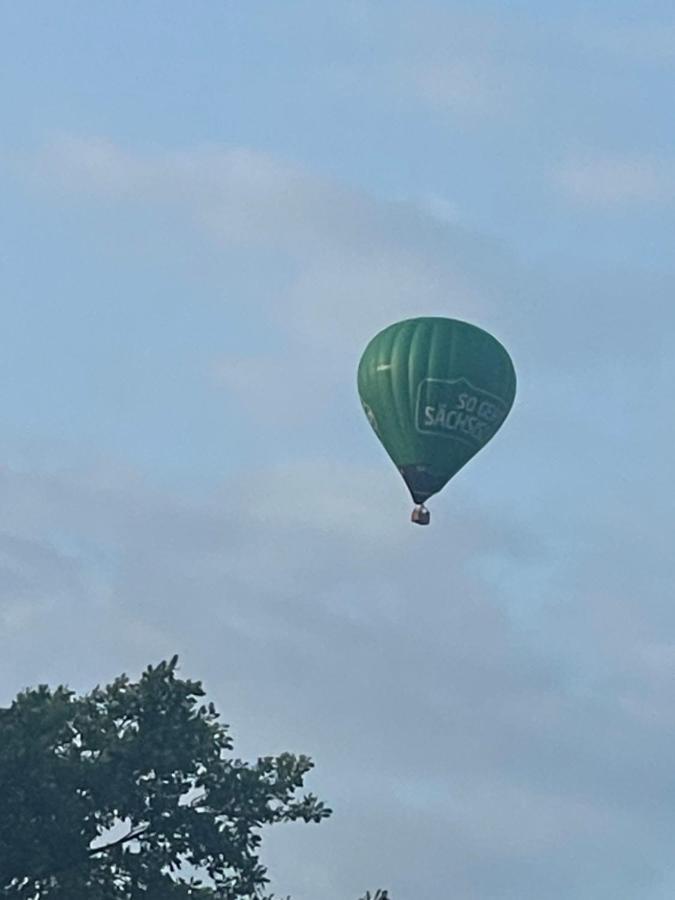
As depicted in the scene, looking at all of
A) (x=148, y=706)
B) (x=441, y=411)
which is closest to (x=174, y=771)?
(x=148, y=706)

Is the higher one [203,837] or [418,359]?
[418,359]

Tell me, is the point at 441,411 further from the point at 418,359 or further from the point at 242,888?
the point at 242,888

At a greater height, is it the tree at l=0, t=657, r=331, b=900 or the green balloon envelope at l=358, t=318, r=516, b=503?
the green balloon envelope at l=358, t=318, r=516, b=503

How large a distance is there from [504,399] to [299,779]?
51.8ft

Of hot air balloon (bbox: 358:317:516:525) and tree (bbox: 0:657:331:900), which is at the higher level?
hot air balloon (bbox: 358:317:516:525)

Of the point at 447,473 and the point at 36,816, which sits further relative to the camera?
the point at 447,473

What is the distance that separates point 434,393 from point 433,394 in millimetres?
35

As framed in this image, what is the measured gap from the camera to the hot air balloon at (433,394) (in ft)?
284

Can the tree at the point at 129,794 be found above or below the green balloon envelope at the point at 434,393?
below

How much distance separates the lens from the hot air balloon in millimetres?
86688

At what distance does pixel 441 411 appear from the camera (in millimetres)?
86688

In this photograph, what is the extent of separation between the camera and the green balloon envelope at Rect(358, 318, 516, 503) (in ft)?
284

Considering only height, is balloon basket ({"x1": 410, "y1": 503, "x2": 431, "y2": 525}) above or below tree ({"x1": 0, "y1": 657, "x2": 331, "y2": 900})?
above

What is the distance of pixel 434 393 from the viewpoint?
86375 mm
